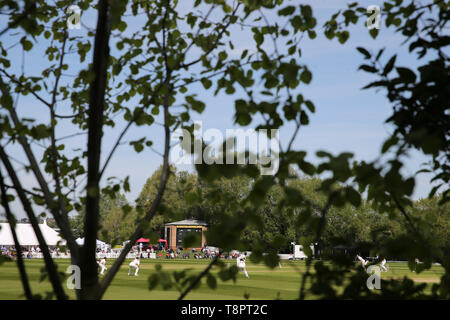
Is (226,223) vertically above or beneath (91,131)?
beneath

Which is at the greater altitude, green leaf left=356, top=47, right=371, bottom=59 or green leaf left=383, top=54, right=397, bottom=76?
green leaf left=356, top=47, right=371, bottom=59

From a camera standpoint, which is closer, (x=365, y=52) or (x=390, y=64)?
(x=390, y=64)

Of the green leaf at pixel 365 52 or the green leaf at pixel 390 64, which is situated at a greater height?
the green leaf at pixel 365 52

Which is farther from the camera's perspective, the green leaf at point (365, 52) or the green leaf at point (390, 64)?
the green leaf at point (365, 52)

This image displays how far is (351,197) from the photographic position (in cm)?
204

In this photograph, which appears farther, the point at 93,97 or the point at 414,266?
the point at 414,266

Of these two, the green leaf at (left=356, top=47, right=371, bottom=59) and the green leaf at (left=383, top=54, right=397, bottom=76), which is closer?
the green leaf at (left=383, top=54, right=397, bottom=76)
